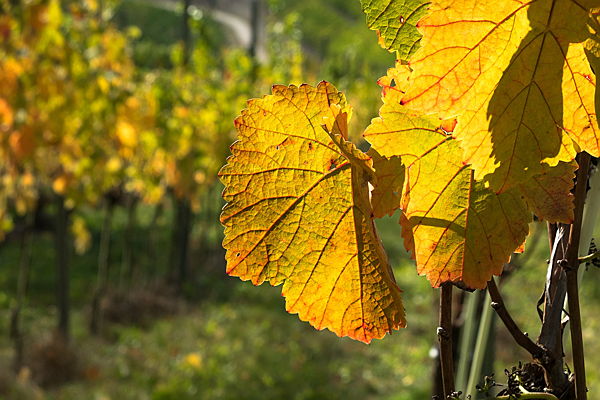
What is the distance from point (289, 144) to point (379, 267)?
10 cm

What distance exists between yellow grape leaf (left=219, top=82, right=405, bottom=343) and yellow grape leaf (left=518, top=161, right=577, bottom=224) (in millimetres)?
102

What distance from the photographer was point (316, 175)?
18.6 inches

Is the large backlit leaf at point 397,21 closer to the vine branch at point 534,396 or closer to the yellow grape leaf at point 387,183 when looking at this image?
the yellow grape leaf at point 387,183

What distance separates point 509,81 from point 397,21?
0.09 metres

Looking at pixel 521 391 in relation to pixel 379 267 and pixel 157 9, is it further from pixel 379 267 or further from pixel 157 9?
pixel 157 9

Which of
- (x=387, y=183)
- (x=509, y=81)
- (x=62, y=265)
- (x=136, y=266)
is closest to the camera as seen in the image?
(x=509, y=81)

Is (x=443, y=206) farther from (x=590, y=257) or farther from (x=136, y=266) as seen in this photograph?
(x=136, y=266)

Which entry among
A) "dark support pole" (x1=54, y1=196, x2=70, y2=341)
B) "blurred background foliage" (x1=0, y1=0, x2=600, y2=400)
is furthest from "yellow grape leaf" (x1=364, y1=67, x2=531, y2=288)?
"dark support pole" (x1=54, y1=196, x2=70, y2=341)

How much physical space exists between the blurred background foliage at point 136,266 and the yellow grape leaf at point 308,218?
3.25m

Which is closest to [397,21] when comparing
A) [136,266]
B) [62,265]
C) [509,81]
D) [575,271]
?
[509,81]

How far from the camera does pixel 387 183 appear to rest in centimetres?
48

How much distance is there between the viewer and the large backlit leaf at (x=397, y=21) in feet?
1.37

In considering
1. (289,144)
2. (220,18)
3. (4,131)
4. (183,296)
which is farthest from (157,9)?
(289,144)

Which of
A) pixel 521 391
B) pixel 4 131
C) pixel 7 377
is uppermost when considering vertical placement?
pixel 4 131
